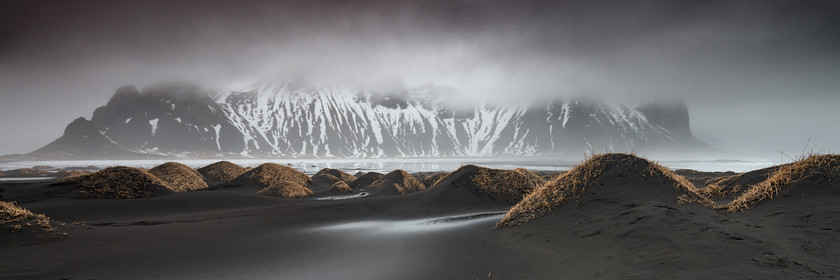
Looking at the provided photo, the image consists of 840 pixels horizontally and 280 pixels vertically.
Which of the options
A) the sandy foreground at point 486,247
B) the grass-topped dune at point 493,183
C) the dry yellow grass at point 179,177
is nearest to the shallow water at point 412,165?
the grass-topped dune at point 493,183

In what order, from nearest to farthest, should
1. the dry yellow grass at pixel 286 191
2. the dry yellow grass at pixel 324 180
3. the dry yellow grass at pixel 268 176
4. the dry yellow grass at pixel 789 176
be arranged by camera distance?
the dry yellow grass at pixel 789 176 < the dry yellow grass at pixel 286 191 < the dry yellow grass at pixel 268 176 < the dry yellow grass at pixel 324 180

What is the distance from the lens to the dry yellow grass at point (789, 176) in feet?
20.0

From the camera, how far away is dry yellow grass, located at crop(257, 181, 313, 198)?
2319 cm

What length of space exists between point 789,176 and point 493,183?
13.3 meters

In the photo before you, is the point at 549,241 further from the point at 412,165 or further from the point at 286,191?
the point at 412,165

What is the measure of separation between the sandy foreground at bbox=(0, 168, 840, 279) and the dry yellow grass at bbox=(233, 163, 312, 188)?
16.5 m

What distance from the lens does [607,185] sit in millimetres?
8141

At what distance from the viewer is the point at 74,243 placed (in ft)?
25.8

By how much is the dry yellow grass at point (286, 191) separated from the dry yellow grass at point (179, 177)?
8.67 m

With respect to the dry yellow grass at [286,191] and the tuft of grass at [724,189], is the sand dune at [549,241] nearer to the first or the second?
the tuft of grass at [724,189]

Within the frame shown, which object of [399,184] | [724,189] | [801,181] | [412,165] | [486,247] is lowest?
[412,165]

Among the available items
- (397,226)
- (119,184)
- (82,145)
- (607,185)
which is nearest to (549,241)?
(607,185)

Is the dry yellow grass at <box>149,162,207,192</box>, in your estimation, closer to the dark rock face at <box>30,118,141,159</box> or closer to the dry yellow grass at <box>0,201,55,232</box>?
the dry yellow grass at <box>0,201,55,232</box>

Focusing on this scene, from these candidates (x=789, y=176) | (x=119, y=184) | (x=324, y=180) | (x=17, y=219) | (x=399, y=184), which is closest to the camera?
(x=789, y=176)
